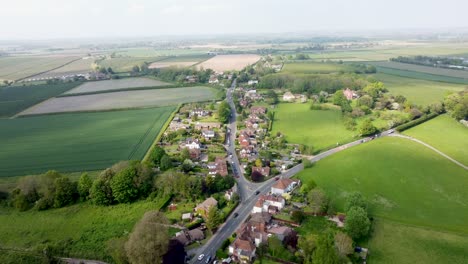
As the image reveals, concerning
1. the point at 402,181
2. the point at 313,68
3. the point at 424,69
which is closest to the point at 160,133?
the point at 402,181

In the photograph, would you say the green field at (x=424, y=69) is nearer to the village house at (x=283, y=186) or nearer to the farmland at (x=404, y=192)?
the farmland at (x=404, y=192)

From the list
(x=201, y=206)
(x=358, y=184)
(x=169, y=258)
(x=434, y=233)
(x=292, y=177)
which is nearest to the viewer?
(x=169, y=258)

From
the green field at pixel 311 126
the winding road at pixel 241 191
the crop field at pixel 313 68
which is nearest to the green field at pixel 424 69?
the crop field at pixel 313 68

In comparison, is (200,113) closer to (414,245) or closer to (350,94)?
(350,94)

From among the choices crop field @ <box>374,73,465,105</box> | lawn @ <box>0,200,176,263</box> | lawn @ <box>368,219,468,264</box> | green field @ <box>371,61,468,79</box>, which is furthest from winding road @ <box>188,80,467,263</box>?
green field @ <box>371,61,468,79</box>

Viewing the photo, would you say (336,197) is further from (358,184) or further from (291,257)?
(291,257)

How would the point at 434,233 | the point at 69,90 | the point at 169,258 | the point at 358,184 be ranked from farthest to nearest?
the point at 69,90, the point at 358,184, the point at 434,233, the point at 169,258

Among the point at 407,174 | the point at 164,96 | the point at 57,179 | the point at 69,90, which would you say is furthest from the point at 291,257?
the point at 69,90
